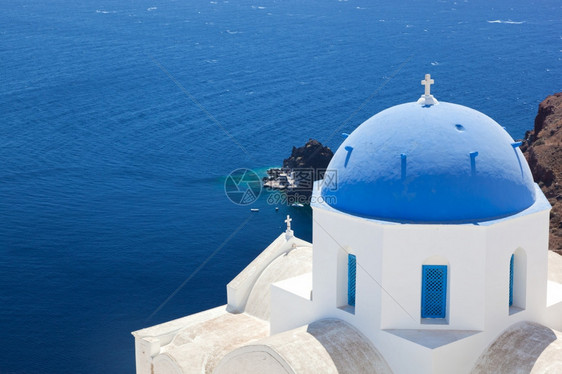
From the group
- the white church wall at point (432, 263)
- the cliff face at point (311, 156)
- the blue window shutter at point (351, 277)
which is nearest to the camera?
the white church wall at point (432, 263)

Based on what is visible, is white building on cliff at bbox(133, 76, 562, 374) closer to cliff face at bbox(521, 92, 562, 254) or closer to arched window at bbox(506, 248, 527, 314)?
arched window at bbox(506, 248, 527, 314)

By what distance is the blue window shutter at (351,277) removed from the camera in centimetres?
1856

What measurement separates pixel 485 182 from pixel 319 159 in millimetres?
47297

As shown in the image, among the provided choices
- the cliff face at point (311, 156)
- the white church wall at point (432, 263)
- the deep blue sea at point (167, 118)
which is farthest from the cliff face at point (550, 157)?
the white church wall at point (432, 263)

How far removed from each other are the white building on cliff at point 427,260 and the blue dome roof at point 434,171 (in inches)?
1.1

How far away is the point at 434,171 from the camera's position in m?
17.4

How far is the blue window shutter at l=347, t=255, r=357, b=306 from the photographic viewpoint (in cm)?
1856

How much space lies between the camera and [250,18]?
415 feet

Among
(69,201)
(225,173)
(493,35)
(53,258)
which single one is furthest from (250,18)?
(53,258)

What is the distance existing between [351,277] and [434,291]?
216cm

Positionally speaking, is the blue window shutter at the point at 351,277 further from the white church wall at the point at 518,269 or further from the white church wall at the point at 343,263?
the white church wall at the point at 518,269

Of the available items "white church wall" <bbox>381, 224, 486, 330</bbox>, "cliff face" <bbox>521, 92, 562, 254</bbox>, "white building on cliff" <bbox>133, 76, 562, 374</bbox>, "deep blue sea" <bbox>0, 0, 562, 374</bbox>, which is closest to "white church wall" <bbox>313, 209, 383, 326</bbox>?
"white building on cliff" <bbox>133, 76, 562, 374</bbox>

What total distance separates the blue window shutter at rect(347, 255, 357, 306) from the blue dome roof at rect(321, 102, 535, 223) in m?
1.31

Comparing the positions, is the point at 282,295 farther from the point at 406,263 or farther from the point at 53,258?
the point at 53,258
